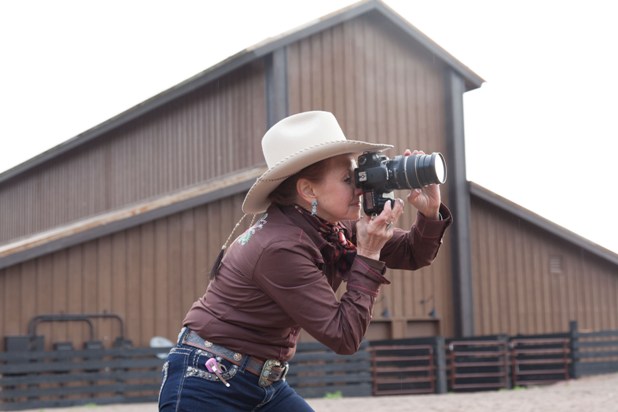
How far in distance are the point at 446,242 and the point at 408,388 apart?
339cm

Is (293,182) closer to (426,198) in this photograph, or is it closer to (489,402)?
(426,198)

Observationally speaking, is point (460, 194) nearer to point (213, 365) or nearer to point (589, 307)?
point (589, 307)

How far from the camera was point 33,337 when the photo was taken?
13977mm

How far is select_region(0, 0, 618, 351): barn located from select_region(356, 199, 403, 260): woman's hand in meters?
11.4

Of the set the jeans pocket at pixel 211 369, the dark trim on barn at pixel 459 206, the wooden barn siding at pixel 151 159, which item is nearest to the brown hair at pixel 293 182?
the jeans pocket at pixel 211 369

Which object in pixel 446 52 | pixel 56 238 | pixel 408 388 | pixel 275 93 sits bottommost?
pixel 408 388

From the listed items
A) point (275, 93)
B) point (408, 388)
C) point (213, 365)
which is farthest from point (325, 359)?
point (213, 365)

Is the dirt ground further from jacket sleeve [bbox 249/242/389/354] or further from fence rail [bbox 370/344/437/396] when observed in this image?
jacket sleeve [bbox 249/242/389/354]

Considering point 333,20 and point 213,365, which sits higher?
point 333,20

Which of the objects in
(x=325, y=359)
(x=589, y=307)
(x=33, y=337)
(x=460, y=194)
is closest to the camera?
(x=33, y=337)

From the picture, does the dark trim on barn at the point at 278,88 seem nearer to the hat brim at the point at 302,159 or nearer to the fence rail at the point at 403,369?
the fence rail at the point at 403,369

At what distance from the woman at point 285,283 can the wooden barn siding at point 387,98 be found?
13.1 m

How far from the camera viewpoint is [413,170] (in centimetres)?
339

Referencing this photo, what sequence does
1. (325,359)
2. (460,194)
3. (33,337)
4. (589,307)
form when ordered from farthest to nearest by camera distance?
(589,307), (460,194), (325,359), (33,337)
